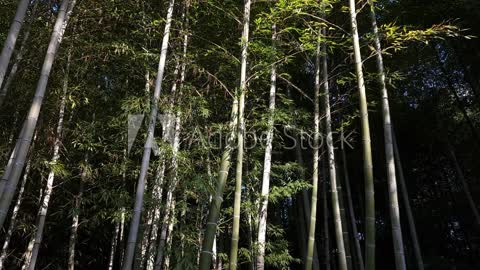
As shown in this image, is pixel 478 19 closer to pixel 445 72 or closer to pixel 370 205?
pixel 445 72

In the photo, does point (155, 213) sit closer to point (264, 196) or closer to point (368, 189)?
point (264, 196)

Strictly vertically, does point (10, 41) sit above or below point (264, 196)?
above

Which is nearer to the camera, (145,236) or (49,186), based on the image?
(49,186)

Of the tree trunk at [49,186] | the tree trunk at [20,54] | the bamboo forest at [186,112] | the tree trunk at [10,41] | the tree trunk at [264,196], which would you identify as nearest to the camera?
the tree trunk at [10,41]

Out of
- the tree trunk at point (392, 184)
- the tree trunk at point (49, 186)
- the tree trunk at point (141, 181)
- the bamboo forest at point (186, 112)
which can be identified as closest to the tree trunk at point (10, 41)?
the bamboo forest at point (186, 112)

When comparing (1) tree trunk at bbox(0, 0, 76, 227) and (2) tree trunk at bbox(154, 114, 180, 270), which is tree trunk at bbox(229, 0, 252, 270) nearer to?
(2) tree trunk at bbox(154, 114, 180, 270)

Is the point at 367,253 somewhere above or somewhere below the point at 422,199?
below

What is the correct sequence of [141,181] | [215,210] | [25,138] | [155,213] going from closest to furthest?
[25,138] < [215,210] < [141,181] < [155,213]

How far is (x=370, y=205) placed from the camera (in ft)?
9.58

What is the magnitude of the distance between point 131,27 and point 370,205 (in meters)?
3.46

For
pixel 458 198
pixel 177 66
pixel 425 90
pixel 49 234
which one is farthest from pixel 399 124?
pixel 49 234

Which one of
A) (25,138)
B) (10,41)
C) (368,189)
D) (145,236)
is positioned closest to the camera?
(10,41)

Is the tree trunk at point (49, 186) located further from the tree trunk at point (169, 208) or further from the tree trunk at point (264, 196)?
the tree trunk at point (264, 196)

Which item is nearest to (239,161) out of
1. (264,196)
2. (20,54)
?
(264,196)
